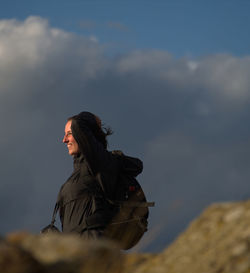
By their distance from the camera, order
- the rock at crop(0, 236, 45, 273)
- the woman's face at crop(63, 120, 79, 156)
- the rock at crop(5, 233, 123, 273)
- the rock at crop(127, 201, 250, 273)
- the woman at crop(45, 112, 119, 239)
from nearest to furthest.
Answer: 1. the rock at crop(0, 236, 45, 273)
2. the rock at crop(5, 233, 123, 273)
3. the rock at crop(127, 201, 250, 273)
4. the woman at crop(45, 112, 119, 239)
5. the woman's face at crop(63, 120, 79, 156)

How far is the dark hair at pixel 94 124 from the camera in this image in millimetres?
8023

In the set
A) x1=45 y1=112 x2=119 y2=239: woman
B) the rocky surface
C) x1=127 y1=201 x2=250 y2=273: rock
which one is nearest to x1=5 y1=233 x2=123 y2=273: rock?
the rocky surface

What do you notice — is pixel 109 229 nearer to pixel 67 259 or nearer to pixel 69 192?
pixel 69 192

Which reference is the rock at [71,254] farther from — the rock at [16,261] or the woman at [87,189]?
the woman at [87,189]

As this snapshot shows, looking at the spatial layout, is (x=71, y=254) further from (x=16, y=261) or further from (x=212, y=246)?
(x=212, y=246)

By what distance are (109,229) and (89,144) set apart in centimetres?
130

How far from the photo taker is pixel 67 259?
2.92m

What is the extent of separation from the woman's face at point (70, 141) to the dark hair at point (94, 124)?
150 millimetres

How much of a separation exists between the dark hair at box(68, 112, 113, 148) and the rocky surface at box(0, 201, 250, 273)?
141 inches

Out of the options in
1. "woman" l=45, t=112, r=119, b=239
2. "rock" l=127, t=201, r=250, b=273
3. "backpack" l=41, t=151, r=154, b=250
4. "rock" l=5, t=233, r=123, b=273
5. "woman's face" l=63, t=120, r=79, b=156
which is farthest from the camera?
"woman's face" l=63, t=120, r=79, b=156

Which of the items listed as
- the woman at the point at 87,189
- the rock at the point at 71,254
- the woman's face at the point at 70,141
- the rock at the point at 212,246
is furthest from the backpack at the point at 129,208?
the rock at the point at 71,254

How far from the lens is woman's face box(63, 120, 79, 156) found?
313 inches

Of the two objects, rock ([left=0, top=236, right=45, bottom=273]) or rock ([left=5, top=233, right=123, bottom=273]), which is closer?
rock ([left=0, top=236, right=45, bottom=273])

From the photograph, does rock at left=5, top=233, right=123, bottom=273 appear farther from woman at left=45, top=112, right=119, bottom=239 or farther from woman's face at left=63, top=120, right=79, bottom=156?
woman's face at left=63, top=120, right=79, bottom=156
